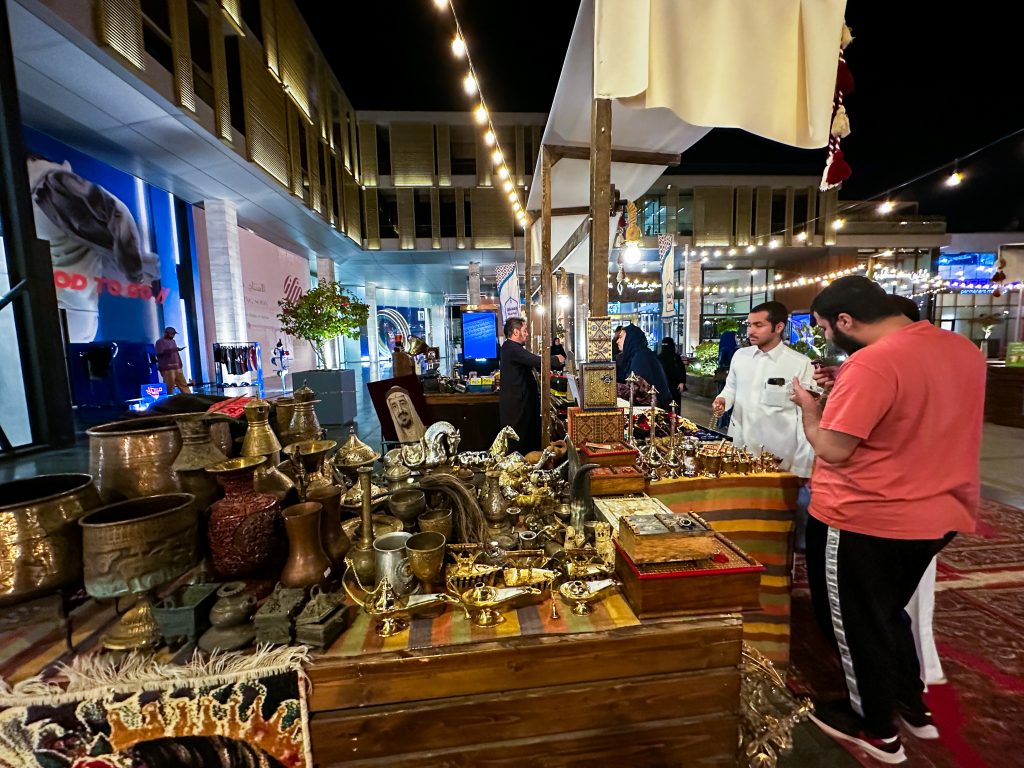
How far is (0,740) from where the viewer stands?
93 centimetres

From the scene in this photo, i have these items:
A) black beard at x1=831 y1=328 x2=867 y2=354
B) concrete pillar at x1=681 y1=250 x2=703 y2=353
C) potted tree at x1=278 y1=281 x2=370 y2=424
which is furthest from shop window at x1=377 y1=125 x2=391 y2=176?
black beard at x1=831 y1=328 x2=867 y2=354

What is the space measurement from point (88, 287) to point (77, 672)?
8.94 m

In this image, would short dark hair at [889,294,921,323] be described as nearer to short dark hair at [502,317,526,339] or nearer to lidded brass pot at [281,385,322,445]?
lidded brass pot at [281,385,322,445]

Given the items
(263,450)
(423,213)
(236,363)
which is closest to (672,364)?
(263,450)

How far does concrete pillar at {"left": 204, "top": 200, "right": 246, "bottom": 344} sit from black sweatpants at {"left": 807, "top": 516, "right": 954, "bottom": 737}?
10702 millimetres

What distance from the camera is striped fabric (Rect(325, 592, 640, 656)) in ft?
3.54

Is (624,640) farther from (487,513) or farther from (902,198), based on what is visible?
(902,198)

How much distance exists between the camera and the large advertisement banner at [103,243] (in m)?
6.45

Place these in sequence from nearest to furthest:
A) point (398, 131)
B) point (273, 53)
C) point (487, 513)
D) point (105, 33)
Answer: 1. point (487, 513)
2. point (105, 33)
3. point (273, 53)
4. point (398, 131)

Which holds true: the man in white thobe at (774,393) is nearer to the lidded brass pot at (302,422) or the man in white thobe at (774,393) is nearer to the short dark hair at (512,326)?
the short dark hair at (512,326)

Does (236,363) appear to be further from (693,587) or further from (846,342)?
(846,342)

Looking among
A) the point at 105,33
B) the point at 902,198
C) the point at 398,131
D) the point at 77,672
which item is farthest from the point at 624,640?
the point at 902,198

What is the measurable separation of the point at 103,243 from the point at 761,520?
10370 mm

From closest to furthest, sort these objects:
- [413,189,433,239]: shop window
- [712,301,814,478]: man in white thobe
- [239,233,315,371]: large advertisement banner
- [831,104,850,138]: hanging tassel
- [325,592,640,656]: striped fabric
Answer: [325,592,640,656]: striped fabric < [831,104,850,138]: hanging tassel < [712,301,814,478]: man in white thobe < [239,233,315,371]: large advertisement banner < [413,189,433,239]: shop window
